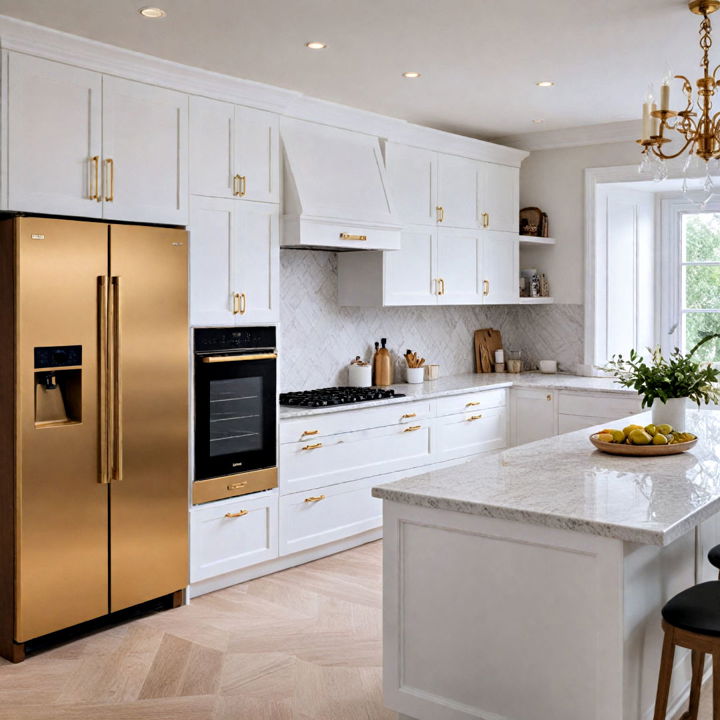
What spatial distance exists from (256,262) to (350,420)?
1079 millimetres

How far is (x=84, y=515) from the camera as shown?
3.61 meters

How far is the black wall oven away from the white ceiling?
1.36m

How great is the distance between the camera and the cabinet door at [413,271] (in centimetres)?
529

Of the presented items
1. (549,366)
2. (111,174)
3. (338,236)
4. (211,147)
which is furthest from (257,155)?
(549,366)

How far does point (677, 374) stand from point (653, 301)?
10.9 ft

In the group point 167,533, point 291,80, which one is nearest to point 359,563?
point 167,533

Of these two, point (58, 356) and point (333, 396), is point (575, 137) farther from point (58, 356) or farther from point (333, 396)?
point (58, 356)

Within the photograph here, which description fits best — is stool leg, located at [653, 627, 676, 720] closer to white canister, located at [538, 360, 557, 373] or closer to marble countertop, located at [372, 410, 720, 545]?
marble countertop, located at [372, 410, 720, 545]

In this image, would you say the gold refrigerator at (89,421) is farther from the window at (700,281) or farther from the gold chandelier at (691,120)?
the window at (700,281)

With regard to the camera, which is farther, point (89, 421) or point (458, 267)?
point (458, 267)

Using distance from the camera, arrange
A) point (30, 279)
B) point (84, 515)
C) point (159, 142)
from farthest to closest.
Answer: point (159, 142), point (84, 515), point (30, 279)

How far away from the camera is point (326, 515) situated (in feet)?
15.6

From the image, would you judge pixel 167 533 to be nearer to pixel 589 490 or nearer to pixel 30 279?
pixel 30 279

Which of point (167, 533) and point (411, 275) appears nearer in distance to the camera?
point (167, 533)
